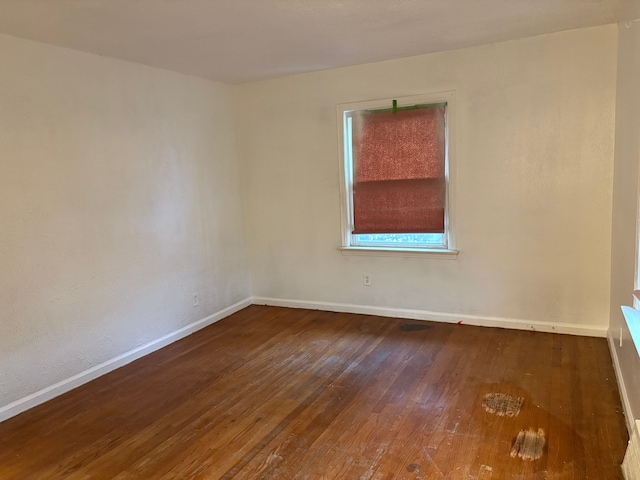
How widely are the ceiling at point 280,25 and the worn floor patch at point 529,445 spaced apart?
2.49m

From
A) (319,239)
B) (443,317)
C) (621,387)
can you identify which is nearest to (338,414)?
(621,387)

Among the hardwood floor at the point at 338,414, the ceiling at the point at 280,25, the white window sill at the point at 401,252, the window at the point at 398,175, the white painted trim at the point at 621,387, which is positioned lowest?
the hardwood floor at the point at 338,414

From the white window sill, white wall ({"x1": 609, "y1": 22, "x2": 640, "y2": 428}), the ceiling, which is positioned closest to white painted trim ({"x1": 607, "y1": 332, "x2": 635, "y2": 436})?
white wall ({"x1": 609, "y1": 22, "x2": 640, "y2": 428})

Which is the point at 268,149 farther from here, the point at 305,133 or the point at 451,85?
the point at 451,85

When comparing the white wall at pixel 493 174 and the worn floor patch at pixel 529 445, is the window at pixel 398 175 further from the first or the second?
the worn floor patch at pixel 529 445

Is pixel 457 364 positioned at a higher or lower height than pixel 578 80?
lower

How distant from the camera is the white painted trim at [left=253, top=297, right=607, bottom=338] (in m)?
3.80

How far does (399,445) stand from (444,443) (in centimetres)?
24

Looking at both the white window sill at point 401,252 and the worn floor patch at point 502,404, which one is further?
the white window sill at point 401,252

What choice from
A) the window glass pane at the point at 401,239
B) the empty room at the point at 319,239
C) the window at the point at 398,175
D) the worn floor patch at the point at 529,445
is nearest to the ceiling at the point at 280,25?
the empty room at the point at 319,239

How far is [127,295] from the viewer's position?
12.2ft

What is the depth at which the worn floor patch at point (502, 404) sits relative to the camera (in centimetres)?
268

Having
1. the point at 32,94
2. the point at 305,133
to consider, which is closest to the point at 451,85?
the point at 305,133

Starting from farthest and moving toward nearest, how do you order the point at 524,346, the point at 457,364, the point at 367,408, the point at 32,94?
the point at 524,346 < the point at 457,364 < the point at 32,94 < the point at 367,408
